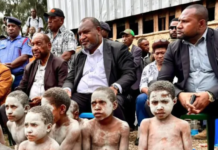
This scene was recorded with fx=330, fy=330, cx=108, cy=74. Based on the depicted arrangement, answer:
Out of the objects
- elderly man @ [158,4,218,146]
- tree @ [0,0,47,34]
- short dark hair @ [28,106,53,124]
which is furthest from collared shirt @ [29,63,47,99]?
tree @ [0,0,47,34]

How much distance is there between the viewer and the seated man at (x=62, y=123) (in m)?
2.98

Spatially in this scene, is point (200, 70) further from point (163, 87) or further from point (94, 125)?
point (94, 125)

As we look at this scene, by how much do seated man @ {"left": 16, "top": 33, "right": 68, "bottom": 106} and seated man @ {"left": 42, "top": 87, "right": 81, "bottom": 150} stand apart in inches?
38.3

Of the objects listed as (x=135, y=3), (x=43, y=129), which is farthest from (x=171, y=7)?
(x=43, y=129)

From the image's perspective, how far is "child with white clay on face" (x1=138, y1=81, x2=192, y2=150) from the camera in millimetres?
2727

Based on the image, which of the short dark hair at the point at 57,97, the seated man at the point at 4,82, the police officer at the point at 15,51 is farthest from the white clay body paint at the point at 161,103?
the police officer at the point at 15,51

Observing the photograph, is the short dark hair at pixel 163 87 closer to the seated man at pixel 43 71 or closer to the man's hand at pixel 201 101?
the man's hand at pixel 201 101

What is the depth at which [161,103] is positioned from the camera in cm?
274

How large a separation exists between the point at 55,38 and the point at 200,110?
9.13 ft

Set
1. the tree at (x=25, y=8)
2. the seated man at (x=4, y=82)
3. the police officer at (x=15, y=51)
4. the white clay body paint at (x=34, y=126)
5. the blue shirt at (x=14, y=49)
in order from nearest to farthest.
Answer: the white clay body paint at (x=34, y=126), the seated man at (x=4, y=82), the police officer at (x=15, y=51), the blue shirt at (x=14, y=49), the tree at (x=25, y=8)

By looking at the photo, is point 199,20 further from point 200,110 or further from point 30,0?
point 30,0

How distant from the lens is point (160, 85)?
2.79 m

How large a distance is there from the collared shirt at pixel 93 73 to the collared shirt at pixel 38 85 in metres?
0.49

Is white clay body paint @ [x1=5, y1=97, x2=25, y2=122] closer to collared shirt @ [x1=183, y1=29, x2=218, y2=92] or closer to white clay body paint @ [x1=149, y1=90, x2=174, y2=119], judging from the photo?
white clay body paint @ [x1=149, y1=90, x2=174, y2=119]
